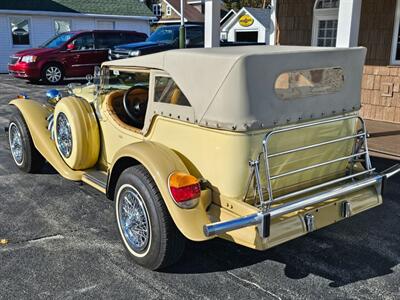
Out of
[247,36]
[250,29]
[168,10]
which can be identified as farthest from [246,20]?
[168,10]

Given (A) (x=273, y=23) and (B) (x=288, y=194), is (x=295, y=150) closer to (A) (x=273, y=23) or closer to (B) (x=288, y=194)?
(B) (x=288, y=194)

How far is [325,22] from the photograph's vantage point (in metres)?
9.41

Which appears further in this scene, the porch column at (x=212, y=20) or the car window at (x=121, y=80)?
the porch column at (x=212, y=20)

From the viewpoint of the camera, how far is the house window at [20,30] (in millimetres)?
19859

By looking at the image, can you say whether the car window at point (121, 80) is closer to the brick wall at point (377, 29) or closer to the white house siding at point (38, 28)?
the brick wall at point (377, 29)

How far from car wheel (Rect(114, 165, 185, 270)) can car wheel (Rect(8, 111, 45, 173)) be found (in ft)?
7.08

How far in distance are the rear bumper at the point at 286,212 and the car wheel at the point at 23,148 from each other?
3303 mm

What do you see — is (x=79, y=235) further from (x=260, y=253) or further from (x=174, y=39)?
(x=174, y=39)

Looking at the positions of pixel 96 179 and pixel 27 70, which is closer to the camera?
pixel 96 179

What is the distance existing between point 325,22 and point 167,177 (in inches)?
298

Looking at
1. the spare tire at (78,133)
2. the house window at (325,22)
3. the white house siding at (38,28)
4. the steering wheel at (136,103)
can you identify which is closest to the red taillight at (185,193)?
the steering wheel at (136,103)

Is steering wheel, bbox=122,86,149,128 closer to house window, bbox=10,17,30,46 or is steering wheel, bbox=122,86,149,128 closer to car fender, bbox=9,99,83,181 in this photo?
car fender, bbox=9,99,83,181

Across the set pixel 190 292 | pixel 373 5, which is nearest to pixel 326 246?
pixel 190 292

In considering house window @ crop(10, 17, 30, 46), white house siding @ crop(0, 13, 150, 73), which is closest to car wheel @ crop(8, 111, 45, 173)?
white house siding @ crop(0, 13, 150, 73)
